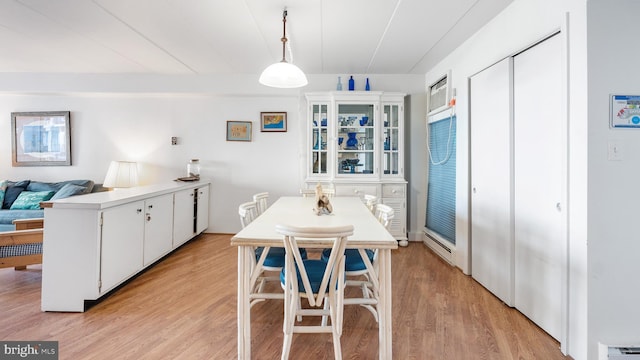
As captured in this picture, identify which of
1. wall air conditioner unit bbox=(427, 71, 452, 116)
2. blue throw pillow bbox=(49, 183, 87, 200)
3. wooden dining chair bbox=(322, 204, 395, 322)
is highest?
wall air conditioner unit bbox=(427, 71, 452, 116)

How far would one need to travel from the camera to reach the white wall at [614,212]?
1541mm

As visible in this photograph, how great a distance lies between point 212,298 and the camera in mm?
2359

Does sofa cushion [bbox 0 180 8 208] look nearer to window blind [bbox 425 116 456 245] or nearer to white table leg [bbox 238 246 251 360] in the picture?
white table leg [bbox 238 246 251 360]

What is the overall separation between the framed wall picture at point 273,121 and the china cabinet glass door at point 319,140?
0.60m

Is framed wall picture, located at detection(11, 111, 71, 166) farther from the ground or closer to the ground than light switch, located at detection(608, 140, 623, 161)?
farther from the ground

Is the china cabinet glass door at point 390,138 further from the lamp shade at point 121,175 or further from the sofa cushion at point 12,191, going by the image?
the sofa cushion at point 12,191

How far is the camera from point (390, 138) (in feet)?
12.8

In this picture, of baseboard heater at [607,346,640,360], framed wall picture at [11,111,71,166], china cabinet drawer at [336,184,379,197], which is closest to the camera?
baseboard heater at [607,346,640,360]

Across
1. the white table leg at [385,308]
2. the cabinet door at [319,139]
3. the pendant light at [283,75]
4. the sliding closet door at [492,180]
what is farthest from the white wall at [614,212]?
the cabinet door at [319,139]

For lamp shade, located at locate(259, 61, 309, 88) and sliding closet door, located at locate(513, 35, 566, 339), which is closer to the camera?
sliding closet door, located at locate(513, 35, 566, 339)

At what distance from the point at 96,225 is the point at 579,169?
3363 millimetres

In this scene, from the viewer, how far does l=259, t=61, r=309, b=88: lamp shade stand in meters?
2.08

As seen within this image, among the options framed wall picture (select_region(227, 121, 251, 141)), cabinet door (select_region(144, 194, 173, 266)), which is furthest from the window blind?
cabinet door (select_region(144, 194, 173, 266))

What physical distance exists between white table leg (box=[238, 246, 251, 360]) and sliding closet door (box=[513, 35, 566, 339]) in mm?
1956
